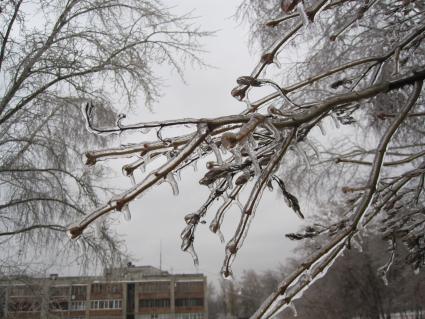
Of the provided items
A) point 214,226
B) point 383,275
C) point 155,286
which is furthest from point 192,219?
point 155,286

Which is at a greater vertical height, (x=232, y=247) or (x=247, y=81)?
(x=247, y=81)

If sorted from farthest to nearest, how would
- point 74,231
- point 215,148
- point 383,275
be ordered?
point 383,275 → point 215,148 → point 74,231

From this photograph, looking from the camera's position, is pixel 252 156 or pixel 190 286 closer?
pixel 252 156

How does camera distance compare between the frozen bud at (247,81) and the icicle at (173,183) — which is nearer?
the icicle at (173,183)

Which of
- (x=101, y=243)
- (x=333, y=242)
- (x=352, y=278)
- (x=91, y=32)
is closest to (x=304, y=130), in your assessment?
(x=333, y=242)

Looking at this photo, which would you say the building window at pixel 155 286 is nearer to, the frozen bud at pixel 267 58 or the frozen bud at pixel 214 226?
the frozen bud at pixel 214 226

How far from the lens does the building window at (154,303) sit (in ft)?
177

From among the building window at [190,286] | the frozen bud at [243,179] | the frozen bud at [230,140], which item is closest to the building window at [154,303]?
the building window at [190,286]

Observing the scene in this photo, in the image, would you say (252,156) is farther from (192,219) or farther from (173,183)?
(192,219)

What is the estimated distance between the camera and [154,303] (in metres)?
54.3

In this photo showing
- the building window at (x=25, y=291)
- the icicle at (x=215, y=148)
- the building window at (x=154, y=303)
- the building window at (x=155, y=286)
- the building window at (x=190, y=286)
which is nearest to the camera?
the icicle at (x=215, y=148)

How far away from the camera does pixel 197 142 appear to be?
1.02 meters

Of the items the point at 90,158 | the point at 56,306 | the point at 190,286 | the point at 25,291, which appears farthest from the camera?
the point at 190,286

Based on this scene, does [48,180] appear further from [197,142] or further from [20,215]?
[197,142]
